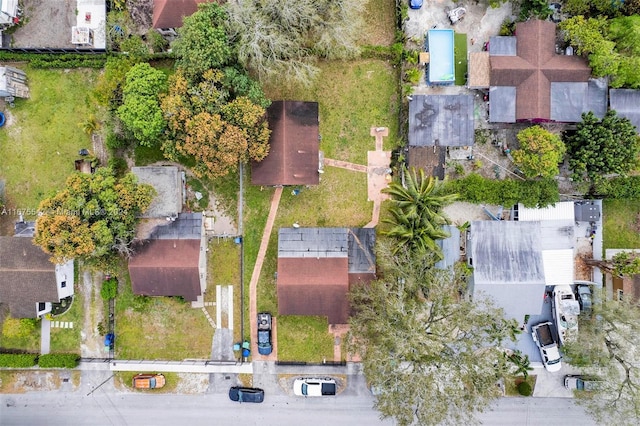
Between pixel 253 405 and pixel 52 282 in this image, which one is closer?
pixel 52 282

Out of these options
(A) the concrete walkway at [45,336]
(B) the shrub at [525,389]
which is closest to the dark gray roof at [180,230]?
(A) the concrete walkway at [45,336]

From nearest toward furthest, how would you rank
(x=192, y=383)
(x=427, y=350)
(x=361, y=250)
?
(x=427, y=350), (x=361, y=250), (x=192, y=383)

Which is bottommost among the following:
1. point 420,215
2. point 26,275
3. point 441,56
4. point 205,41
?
point 26,275

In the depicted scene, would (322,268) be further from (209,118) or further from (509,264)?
(509,264)

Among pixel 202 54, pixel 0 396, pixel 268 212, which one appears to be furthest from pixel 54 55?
pixel 0 396

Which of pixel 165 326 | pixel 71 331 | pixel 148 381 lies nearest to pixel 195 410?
pixel 148 381

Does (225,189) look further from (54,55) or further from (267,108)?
(54,55)

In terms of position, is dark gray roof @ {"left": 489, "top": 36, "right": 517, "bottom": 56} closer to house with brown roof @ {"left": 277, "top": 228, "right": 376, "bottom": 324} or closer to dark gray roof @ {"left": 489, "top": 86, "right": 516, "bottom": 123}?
dark gray roof @ {"left": 489, "top": 86, "right": 516, "bottom": 123}
